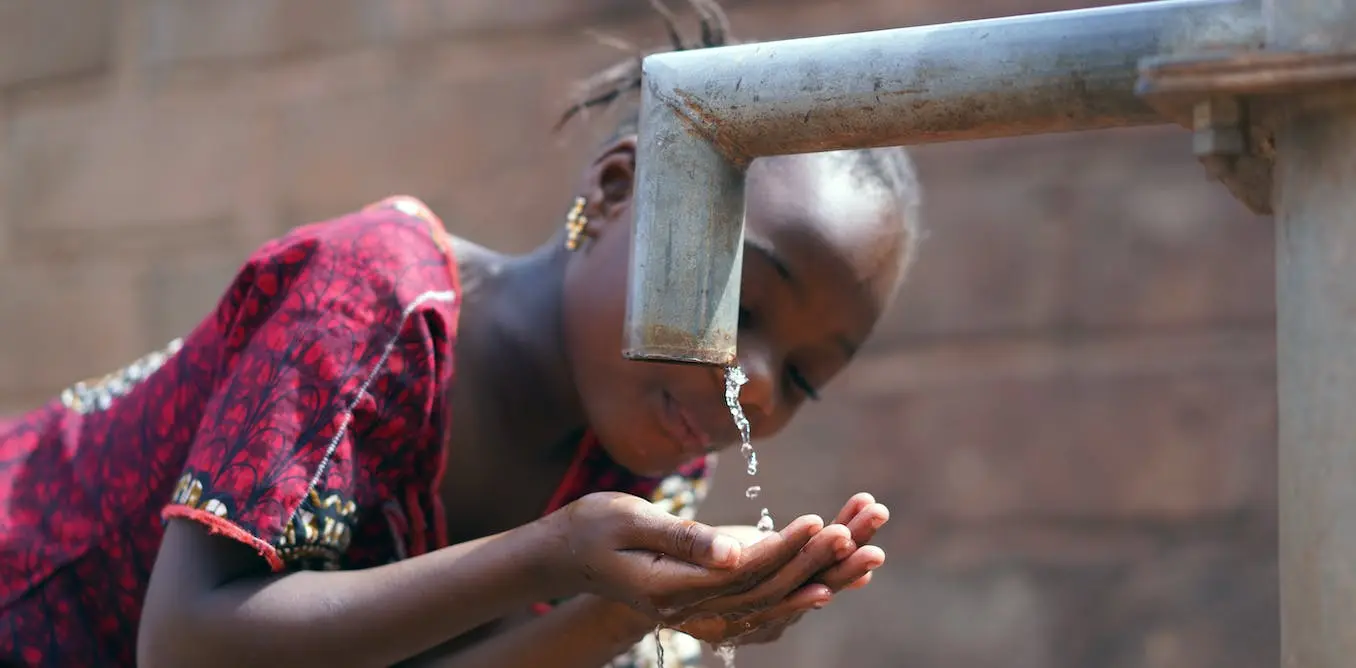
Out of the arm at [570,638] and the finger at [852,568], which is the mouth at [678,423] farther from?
the finger at [852,568]

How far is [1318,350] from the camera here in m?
0.90

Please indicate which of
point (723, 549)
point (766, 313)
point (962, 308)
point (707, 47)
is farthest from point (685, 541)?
point (962, 308)

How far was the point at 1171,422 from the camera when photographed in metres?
2.70

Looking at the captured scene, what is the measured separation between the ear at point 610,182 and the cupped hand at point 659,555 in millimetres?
521

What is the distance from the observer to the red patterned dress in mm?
1559

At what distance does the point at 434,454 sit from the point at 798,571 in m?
0.61

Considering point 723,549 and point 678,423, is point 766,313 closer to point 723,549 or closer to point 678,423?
point 678,423

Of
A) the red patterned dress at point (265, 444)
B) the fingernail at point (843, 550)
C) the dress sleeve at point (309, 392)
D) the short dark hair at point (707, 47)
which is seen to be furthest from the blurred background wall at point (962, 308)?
the fingernail at point (843, 550)

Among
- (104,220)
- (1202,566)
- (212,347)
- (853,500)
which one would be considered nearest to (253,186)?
(104,220)

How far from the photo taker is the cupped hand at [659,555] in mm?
1221

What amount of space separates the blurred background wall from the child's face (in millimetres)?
1041

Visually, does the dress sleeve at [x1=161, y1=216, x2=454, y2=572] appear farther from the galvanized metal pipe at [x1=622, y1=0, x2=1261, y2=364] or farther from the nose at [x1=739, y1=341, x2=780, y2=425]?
the galvanized metal pipe at [x1=622, y1=0, x2=1261, y2=364]

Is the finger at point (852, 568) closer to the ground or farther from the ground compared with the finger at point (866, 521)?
closer to the ground

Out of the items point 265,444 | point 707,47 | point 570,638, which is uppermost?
point 707,47
